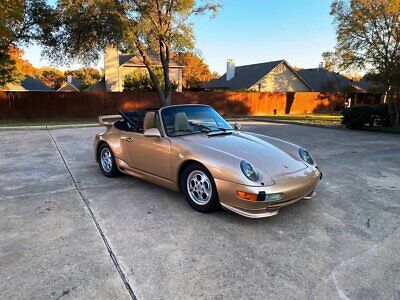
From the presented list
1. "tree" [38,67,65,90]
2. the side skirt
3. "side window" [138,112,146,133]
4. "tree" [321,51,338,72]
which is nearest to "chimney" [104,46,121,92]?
"tree" [321,51,338,72]

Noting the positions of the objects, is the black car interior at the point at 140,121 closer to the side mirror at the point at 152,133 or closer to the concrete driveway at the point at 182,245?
the side mirror at the point at 152,133

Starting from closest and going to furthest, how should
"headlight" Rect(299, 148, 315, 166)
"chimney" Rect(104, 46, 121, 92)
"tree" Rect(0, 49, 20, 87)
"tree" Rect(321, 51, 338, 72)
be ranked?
1. "headlight" Rect(299, 148, 315, 166)
2. "tree" Rect(0, 49, 20, 87)
3. "tree" Rect(321, 51, 338, 72)
4. "chimney" Rect(104, 46, 121, 92)

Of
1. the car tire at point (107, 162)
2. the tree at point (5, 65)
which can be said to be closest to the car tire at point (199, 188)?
the car tire at point (107, 162)

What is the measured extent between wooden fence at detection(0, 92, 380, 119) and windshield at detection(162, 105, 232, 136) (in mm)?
16661

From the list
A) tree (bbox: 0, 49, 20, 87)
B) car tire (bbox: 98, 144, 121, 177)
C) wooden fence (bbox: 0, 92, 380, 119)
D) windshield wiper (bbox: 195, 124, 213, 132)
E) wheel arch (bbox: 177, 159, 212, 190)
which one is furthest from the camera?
tree (bbox: 0, 49, 20, 87)

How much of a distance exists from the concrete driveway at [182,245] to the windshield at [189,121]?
1.01 m

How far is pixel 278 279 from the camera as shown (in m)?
2.52

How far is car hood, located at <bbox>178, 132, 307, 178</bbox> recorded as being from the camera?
3633 mm

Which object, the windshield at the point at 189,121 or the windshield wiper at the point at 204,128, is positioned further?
the windshield wiper at the point at 204,128

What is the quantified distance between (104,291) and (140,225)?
1.19 m

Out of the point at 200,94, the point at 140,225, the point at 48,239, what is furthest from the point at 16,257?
the point at 200,94

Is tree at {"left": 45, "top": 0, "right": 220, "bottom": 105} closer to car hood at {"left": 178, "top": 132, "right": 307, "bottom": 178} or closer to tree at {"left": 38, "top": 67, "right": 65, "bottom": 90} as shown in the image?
car hood at {"left": 178, "top": 132, "right": 307, "bottom": 178}

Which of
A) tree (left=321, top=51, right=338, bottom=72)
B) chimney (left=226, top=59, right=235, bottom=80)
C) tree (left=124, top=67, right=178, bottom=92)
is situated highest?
chimney (left=226, top=59, right=235, bottom=80)

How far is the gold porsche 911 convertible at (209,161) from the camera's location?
3.40m
